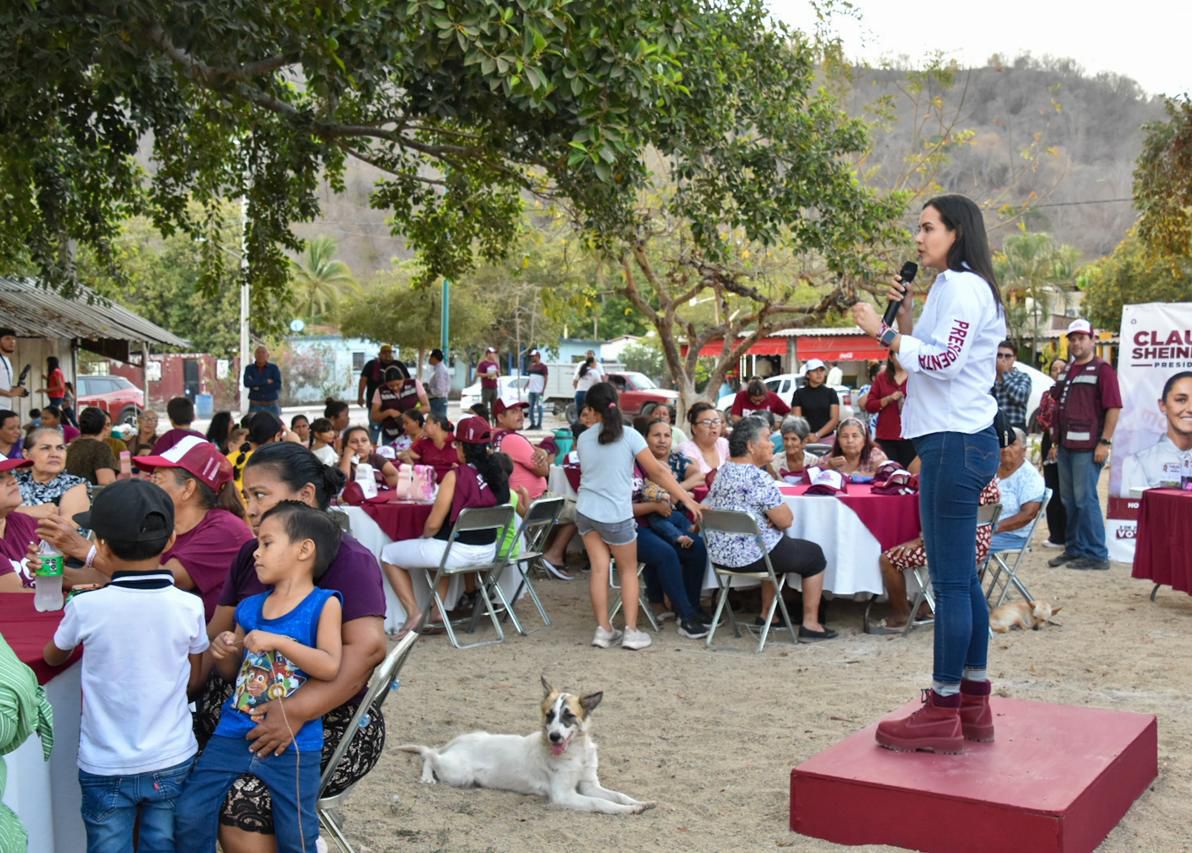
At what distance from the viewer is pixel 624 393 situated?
30.1 meters

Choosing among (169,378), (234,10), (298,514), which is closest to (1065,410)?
(234,10)

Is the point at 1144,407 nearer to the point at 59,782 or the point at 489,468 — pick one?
the point at 489,468

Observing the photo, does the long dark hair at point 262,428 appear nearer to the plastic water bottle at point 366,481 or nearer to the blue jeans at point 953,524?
the plastic water bottle at point 366,481

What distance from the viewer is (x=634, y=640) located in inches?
288

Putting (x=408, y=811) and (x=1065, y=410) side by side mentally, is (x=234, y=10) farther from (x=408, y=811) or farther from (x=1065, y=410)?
(x=1065, y=410)

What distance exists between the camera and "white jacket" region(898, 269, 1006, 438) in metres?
3.81

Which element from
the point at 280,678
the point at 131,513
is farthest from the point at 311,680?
the point at 131,513

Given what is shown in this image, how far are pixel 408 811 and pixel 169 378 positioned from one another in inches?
1719

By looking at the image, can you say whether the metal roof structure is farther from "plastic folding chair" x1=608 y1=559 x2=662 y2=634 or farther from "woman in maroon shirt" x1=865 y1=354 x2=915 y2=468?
"plastic folding chair" x1=608 y1=559 x2=662 y2=634

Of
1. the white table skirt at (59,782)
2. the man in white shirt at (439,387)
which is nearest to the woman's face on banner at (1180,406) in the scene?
the white table skirt at (59,782)

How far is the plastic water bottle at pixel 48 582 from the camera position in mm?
3463

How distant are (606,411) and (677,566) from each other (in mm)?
1089

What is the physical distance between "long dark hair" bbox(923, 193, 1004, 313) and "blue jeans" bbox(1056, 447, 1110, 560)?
6.17 metres

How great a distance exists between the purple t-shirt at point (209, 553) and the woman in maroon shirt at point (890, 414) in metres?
7.08
